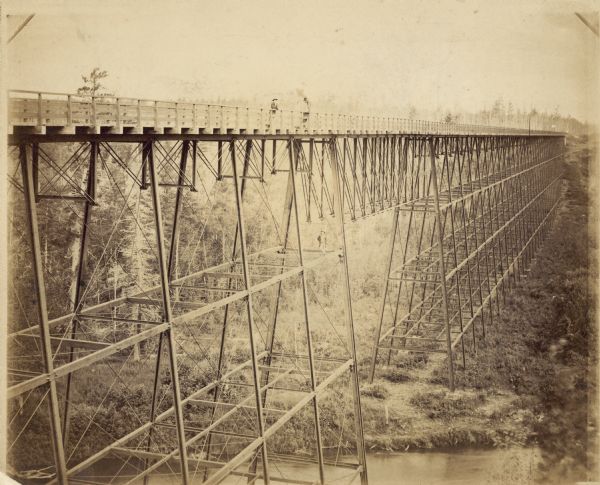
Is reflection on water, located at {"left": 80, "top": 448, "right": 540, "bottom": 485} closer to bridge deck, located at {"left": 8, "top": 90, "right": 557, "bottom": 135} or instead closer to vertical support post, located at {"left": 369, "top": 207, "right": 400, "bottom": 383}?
vertical support post, located at {"left": 369, "top": 207, "right": 400, "bottom": 383}

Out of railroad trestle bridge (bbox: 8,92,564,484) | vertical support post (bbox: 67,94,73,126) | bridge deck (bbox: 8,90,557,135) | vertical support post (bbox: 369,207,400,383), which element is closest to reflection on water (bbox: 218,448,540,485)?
railroad trestle bridge (bbox: 8,92,564,484)

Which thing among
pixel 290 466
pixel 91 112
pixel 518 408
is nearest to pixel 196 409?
pixel 290 466

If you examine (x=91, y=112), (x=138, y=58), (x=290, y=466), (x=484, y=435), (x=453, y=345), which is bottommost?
(x=290, y=466)

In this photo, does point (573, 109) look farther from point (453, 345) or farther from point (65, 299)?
point (65, 299)

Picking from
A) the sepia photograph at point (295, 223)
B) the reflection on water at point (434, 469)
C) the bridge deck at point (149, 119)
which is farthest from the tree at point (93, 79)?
the reflection on water at point (434, 469)

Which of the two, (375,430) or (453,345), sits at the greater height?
(453,345)

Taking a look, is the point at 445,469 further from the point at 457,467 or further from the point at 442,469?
the point at 457,467

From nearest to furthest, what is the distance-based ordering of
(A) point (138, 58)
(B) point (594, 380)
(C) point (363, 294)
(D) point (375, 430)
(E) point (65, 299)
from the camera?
(B) point (594, 380)
(A) point (138, 58)
(D) point (375, 430)
(E) point (65, 299)
(C) point (363, 294)

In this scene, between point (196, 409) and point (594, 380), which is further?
point (196, 409)
